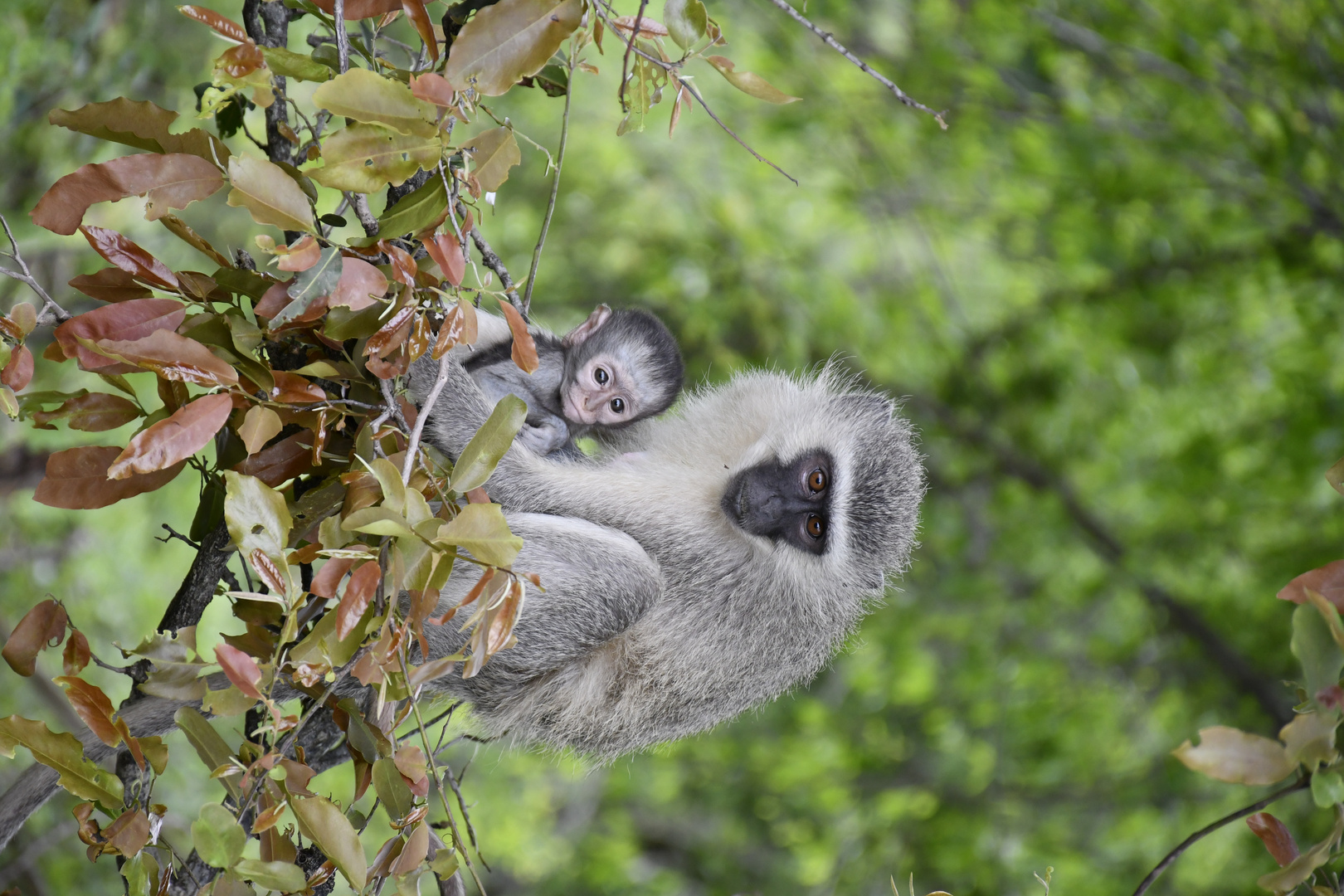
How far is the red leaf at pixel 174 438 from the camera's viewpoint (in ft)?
3.31

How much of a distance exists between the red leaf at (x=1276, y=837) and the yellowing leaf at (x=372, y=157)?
3.44ft

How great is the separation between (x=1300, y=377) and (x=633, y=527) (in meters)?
3.26

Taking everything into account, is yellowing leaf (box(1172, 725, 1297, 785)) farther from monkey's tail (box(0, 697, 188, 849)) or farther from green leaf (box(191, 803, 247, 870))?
monkey's tail (box(0, 697, 188, 849))

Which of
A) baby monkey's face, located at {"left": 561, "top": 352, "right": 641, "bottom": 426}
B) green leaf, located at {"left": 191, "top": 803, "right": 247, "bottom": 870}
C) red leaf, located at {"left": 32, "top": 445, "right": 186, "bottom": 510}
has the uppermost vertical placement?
red leaf, located at {"left": 32, "top": 445, "right": 186, "bottom": 510}

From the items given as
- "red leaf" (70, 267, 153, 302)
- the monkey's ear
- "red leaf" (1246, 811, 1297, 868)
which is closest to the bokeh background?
the monkey's ear

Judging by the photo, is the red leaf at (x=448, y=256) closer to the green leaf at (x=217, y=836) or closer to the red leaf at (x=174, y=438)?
the red leaf at (x=174, y=438)

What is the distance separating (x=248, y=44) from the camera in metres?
1.02

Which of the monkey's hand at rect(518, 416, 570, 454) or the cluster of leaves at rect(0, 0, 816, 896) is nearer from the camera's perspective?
the cluster of leaves at rect(0, 0, 816, 896)

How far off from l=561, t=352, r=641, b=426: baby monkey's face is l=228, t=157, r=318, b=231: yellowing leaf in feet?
4.22

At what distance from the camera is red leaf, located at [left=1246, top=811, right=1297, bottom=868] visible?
103 cm

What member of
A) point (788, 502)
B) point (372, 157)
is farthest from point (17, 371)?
point (788, 502)

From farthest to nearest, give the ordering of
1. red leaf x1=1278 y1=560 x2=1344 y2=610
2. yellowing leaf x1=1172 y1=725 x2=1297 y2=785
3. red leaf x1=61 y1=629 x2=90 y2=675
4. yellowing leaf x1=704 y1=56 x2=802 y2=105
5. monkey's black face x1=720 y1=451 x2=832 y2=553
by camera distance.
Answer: monkey's black face x1=720 y1=451 x2=832 y2=553 < yellowing leaf x1=704 y1=56 x2=802 y2=105 < red leaf x1=61 y1=629 x2=90 y2=675 < red leaf x1=1278 y1=560 x2=1344 y2=610 < yellowing leaf x1=1172 y1=725 x2=1297 y2=785

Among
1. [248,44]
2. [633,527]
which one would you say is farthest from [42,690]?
[248,44]

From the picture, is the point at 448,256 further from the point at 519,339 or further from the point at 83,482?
the point at 83,482
